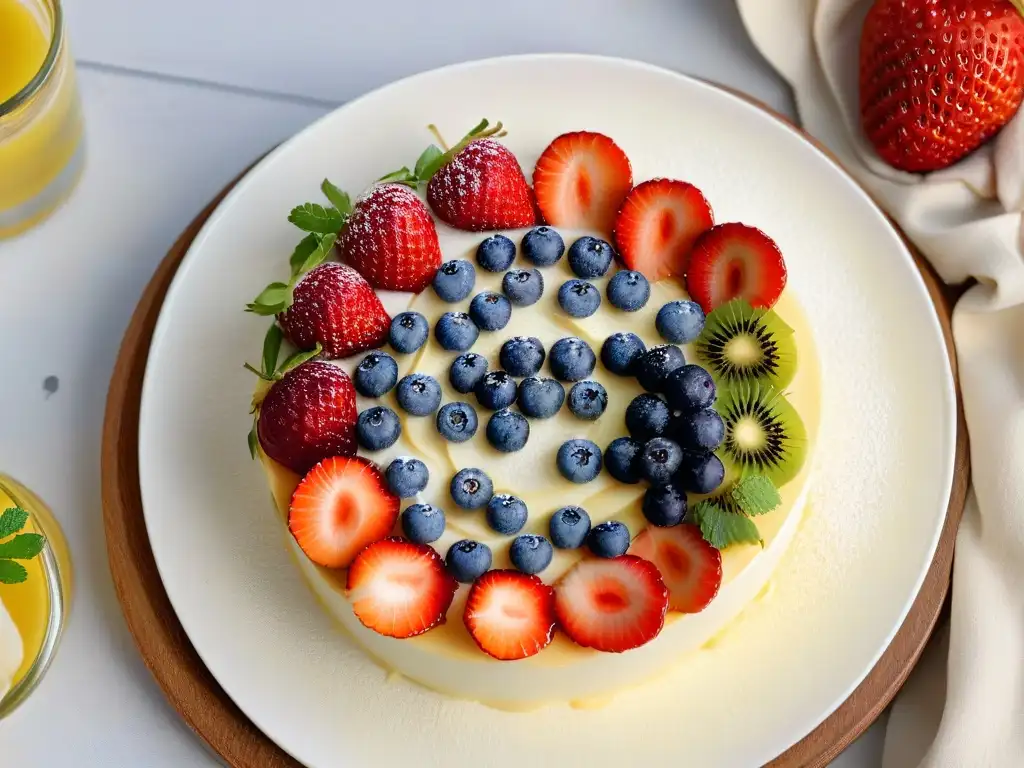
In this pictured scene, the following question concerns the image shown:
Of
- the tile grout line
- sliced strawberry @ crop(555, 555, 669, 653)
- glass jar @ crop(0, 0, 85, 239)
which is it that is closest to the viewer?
sliced strawberry @ crop(555, 555, 669, 653)

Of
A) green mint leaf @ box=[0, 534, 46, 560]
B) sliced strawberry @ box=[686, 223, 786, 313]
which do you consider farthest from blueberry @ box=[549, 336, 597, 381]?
green mint leaf @ box=[0, 534, 46, 560]

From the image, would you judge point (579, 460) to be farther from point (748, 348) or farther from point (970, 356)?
point (970, 356)

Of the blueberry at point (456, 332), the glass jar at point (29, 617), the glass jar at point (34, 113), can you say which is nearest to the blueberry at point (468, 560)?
the blueberry at point (456, 332)

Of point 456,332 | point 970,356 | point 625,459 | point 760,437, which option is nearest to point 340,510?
point 456,332

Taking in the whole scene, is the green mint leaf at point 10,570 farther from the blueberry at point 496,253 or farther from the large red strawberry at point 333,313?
the blueberry at point 496,253

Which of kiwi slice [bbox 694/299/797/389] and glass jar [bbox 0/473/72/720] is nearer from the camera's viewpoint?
kiwi slice [bbox 694/299/797/389]

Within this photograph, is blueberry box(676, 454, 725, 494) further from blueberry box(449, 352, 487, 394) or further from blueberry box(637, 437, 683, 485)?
blueberry box(449, 352, 487, 394)

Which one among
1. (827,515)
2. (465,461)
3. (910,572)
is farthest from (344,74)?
(910,572)

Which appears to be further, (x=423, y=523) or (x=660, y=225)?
(x=660, y=225)
